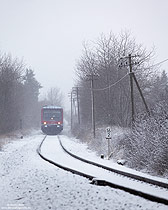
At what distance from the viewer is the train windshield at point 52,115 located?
35438 mm

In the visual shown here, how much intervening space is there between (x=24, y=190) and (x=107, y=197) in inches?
88.7

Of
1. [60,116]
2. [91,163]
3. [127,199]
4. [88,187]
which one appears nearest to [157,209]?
[127,199]

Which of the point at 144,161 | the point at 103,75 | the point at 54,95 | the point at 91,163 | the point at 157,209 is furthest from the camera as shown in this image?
the point at 54,95

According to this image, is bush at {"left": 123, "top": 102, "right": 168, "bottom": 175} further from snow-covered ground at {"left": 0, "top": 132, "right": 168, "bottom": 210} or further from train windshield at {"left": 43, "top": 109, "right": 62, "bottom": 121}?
train windshield at {"left": 43, "top": 109, "right": 62, "bottom": 121}

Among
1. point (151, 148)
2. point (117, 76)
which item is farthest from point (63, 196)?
point (117, 76)

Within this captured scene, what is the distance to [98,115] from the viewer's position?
3291cm

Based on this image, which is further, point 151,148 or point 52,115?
point 52,115

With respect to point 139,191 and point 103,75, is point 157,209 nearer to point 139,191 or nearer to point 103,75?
point 139,191

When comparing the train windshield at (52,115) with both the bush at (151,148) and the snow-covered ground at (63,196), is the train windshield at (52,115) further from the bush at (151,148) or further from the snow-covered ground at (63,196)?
the snow-covered ground at (63,196)

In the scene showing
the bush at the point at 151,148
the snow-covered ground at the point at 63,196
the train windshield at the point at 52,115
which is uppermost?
the train windshield at the point at 52,115

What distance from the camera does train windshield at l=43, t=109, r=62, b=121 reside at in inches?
1395

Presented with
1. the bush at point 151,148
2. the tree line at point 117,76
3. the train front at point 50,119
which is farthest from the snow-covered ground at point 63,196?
the train front at point 50,119

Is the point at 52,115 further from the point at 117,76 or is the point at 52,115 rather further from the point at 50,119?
the point at 117,76

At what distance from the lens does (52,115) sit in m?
35.6
